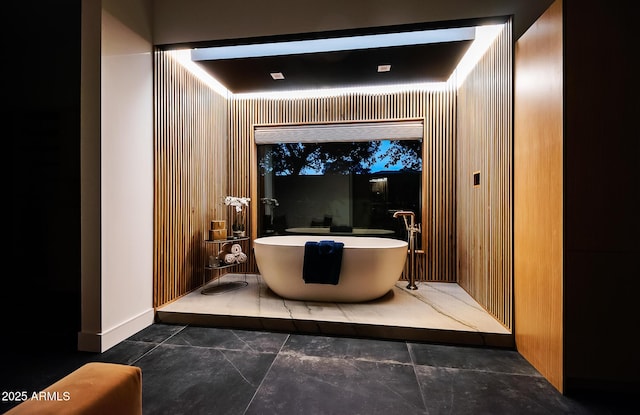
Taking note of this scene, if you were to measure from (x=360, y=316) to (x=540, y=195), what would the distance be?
173 cm

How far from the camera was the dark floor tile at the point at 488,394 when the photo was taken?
167 centimetres

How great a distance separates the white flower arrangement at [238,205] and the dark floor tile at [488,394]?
2745 millimetres

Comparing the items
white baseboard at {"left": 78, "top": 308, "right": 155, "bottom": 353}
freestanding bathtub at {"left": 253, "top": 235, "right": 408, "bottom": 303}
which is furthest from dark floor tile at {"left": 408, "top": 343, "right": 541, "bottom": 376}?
white baseboard at {"left": 78, "top": 308, "right": 155, "bottom": 353}

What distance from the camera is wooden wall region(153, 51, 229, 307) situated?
9.70 feet

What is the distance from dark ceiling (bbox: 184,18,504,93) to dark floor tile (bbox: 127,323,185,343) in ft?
8.74

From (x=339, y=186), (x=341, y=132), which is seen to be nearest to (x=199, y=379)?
(x=339, y=186)

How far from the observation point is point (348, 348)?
7.82 ft

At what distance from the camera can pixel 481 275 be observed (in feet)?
10.1

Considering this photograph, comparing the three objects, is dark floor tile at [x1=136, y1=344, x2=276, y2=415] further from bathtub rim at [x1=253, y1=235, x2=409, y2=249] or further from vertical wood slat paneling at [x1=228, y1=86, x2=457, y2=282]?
vertical wood slat paneling at [x1=228, y1=86, x2=457, y2=282]

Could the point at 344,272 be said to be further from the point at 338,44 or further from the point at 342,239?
the point at 338,44

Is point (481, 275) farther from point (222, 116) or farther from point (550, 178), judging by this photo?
point (222, 116)
